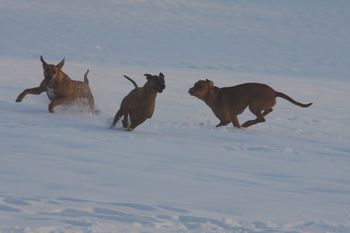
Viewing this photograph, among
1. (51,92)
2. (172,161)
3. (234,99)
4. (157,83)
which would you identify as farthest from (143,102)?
(172,161)

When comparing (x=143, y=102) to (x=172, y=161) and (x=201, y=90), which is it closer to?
(x=201, y=90)

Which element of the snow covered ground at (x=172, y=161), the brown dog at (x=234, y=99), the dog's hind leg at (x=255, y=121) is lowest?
the snow covered ground at (x=172, y=161)

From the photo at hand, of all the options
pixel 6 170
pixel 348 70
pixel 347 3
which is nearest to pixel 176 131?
pixel 6 170

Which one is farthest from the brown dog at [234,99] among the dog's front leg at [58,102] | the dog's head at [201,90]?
the dog's front leg at [58,102]

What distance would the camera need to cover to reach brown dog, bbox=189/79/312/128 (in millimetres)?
11570

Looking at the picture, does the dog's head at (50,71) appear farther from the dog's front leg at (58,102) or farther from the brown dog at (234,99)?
the brown dog at (234,99)

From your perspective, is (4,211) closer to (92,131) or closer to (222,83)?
(92,131)

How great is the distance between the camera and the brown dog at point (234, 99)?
11.6 m

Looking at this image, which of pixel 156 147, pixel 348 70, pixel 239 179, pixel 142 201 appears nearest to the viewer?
pixel 142 201

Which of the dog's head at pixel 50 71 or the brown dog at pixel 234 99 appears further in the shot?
the brown dog at pixel 234 99

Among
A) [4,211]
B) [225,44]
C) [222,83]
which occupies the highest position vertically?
[225,44]

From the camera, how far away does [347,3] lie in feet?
154

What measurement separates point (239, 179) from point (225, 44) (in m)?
27.6

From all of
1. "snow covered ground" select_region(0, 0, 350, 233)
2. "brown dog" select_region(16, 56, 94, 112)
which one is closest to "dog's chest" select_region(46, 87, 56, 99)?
"brown dog" select_region(16, 56, 94, 112)
